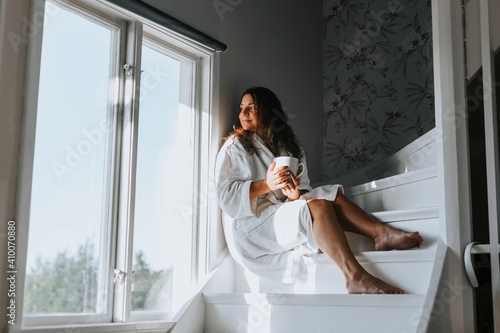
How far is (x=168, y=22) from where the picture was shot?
2.52 meters

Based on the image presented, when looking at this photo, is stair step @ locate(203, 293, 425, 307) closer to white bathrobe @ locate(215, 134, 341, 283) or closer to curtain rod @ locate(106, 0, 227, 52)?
white bathrobe @ locate(215, 134, 341, 283)

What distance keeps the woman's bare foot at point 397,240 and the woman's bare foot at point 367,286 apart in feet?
0.62

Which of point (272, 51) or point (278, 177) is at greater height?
point (272, 51)

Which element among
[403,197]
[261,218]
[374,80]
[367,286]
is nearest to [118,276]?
[261,218]

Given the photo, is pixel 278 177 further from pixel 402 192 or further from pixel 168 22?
pixel 168 22

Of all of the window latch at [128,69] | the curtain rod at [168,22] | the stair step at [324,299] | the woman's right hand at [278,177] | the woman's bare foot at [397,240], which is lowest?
the stair step at [324,299]

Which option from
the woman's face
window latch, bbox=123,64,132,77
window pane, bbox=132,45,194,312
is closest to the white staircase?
window pane, bbox=132,45,194,312

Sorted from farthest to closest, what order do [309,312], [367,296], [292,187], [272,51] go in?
1. [272,51]
2. [292,187]
3. [309,312]
4. [367,296]

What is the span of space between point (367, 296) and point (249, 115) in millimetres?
1176

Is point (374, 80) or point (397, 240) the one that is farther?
point (374, 80)

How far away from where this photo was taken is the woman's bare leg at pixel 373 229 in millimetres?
2086

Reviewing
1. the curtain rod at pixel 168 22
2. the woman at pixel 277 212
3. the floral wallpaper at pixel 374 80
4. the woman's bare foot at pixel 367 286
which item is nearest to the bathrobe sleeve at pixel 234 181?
the woman at pixel 277 212

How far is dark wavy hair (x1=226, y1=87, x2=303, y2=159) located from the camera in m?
2.73

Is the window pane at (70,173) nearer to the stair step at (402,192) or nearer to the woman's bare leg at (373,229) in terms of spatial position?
the woman's bare leg at (373,229)
